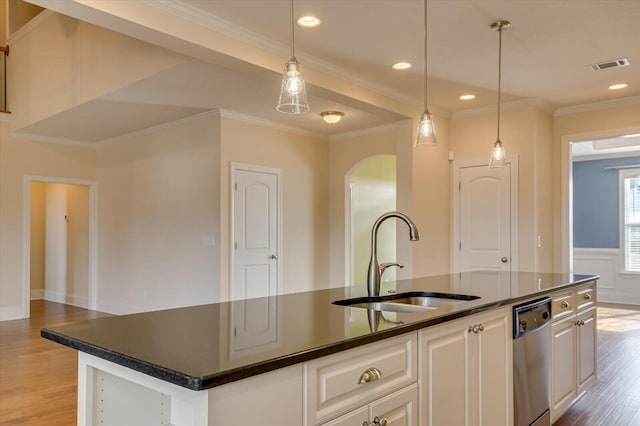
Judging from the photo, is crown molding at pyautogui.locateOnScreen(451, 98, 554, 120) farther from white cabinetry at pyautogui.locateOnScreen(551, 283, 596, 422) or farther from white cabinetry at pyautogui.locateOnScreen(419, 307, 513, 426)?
white cabinetry at pyautogui.locateOnScreen(419, 307, 513, 426)

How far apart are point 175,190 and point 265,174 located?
3.90ft

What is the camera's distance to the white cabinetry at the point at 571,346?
9.69 ft

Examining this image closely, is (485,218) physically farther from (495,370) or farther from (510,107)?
(495,370)

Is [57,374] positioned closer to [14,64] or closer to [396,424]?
[396,424]

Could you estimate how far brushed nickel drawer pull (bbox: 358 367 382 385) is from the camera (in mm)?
1514

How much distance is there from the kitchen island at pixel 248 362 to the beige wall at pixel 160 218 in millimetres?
3757

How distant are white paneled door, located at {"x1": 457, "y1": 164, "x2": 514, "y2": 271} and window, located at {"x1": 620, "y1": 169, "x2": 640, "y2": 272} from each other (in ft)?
14.0

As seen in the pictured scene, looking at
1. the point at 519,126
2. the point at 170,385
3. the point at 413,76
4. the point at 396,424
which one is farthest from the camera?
the point at 519,126

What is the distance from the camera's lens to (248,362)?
1.20 m

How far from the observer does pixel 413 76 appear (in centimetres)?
441

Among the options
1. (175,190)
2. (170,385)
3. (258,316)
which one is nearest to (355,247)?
(175,190)

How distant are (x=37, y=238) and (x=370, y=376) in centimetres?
953

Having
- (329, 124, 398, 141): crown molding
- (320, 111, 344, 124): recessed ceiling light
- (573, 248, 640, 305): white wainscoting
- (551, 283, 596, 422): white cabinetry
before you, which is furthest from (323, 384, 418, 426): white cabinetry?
(573, 248, 640, 305): white wainscoting

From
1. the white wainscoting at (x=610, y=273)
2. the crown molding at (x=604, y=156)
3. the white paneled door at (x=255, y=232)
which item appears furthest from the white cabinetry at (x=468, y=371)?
the crown molding at (x=604, y=156)
